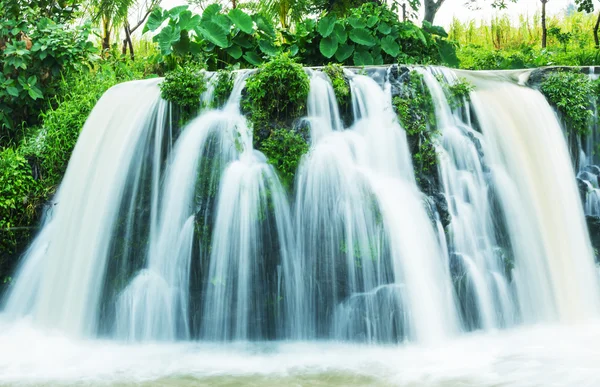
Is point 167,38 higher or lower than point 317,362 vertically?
higher

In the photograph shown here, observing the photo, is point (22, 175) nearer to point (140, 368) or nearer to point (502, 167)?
point (140, 368)

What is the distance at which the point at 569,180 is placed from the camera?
6.05m

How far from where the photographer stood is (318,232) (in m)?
5.14

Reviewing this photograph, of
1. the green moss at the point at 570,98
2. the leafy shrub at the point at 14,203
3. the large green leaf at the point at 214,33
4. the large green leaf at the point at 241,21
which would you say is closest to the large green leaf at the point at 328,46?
the large green leaf at the point at 241,21

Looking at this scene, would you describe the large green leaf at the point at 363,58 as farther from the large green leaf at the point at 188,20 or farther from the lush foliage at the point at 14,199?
the lush foliage at the point at 14,199

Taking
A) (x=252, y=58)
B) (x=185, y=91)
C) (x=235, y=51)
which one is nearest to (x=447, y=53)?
(x=252, y=58)

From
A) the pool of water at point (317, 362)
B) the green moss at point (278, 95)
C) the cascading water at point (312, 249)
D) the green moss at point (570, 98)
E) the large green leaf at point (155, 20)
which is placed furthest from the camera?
the large green leaf at point (155, 20)

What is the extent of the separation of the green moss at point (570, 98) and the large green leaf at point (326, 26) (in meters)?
3.04

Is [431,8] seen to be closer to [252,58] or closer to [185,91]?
[252,58]

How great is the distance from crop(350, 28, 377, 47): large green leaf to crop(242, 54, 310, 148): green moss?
2.97m

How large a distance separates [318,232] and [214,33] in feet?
14.6

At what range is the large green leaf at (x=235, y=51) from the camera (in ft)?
28.2

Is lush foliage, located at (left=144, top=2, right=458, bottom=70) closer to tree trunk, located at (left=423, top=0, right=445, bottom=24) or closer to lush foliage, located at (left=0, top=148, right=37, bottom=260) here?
lush foliage, located at (left=0, top=148, right=37, bottom=260)

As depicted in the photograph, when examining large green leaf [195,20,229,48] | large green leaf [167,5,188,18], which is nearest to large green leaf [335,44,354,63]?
large green leaf [195,20,229,48]
